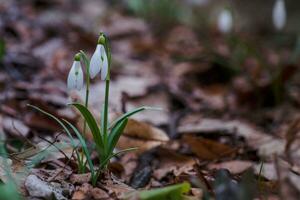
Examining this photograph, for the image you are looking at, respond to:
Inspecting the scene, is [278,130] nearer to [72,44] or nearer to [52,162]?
[52,162]

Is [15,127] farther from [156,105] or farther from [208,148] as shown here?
[156,105]

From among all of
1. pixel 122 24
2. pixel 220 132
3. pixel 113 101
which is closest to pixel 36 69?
pixel 113 101

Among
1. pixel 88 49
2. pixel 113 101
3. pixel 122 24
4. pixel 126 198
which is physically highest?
pixel 122 24

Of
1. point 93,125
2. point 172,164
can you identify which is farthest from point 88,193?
point 172,164

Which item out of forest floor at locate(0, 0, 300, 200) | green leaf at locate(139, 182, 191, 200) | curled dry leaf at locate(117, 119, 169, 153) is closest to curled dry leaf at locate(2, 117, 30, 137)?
forest floor at locate(0, 0, 300, 200)

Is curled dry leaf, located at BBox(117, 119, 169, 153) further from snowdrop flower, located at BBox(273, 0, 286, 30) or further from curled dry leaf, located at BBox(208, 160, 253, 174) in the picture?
snowdrop flower, located at BBox(273, 0, 286, 30)
